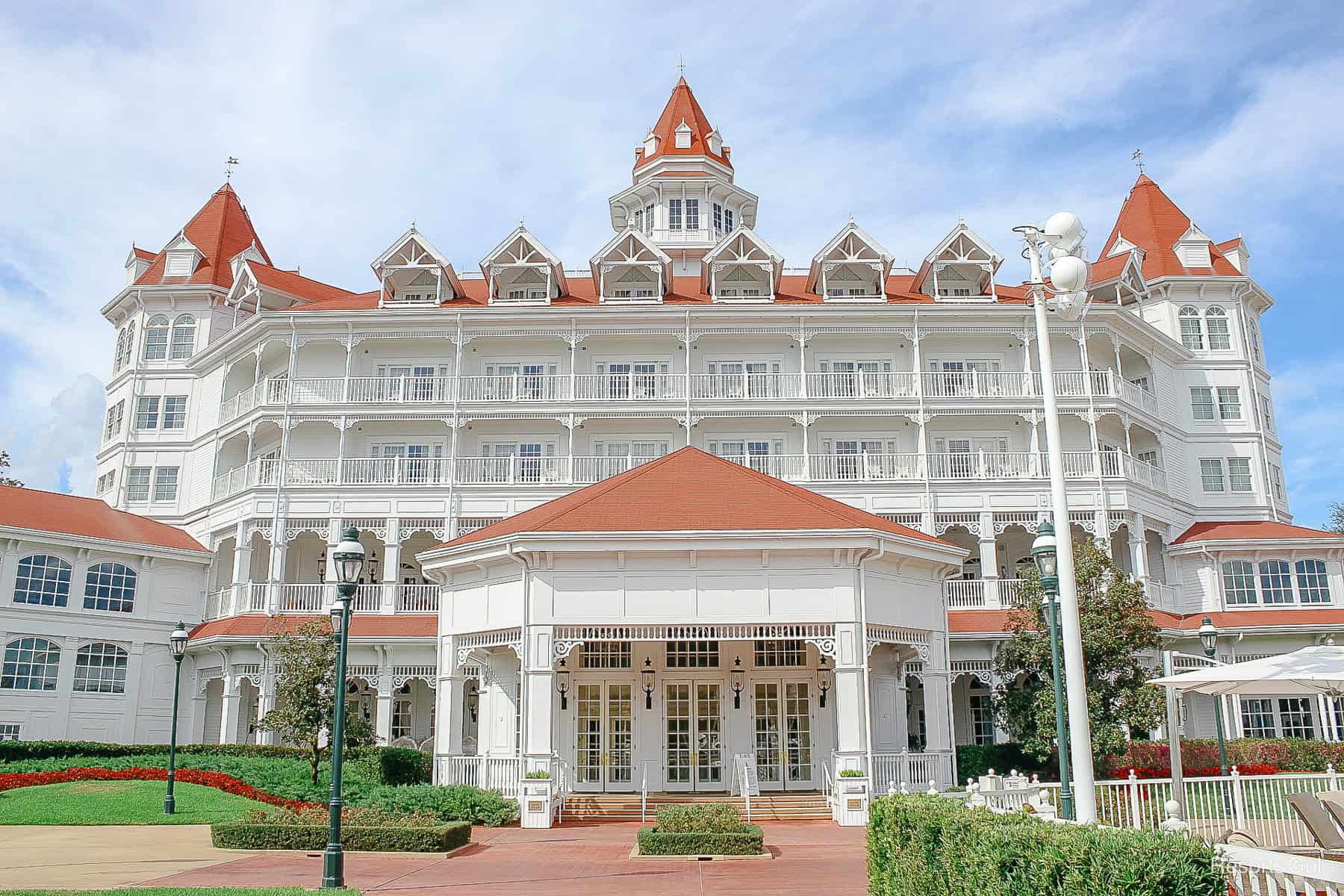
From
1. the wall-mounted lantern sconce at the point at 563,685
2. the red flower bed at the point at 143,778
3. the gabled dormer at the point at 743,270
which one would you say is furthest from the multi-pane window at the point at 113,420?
the wall-mounted lantern sconce at the point at 563,685

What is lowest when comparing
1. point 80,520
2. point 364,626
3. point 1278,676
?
point 1278,676

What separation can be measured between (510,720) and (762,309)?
18.3m

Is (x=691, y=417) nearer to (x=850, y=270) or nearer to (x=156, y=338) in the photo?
(x=850, y=270)

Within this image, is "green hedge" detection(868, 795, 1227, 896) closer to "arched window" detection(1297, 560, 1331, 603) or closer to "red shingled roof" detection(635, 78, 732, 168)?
"arched window" detection(1297, 560, 1331, 603)

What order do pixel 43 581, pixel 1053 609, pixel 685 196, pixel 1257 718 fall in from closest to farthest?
pixel 1053 609, pixel 43 581, pixel 1257 718, pixel 685 196

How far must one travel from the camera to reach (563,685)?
77.8 ft

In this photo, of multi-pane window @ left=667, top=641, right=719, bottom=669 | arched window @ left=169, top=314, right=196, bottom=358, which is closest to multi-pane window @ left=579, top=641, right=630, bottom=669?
multi-pane window @ left=667, top=641, right=719, bottom=669

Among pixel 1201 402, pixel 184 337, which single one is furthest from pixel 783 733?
pixel 184 337

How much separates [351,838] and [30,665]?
69.0 feet

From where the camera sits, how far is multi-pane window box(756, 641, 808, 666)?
24.0 m

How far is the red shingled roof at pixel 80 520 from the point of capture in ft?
106

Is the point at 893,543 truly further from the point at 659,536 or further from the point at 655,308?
the point at 655,308

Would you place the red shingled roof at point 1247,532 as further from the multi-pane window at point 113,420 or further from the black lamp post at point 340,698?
the multi-pane window at point 113,420

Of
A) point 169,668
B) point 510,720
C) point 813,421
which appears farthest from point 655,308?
point 169,668
